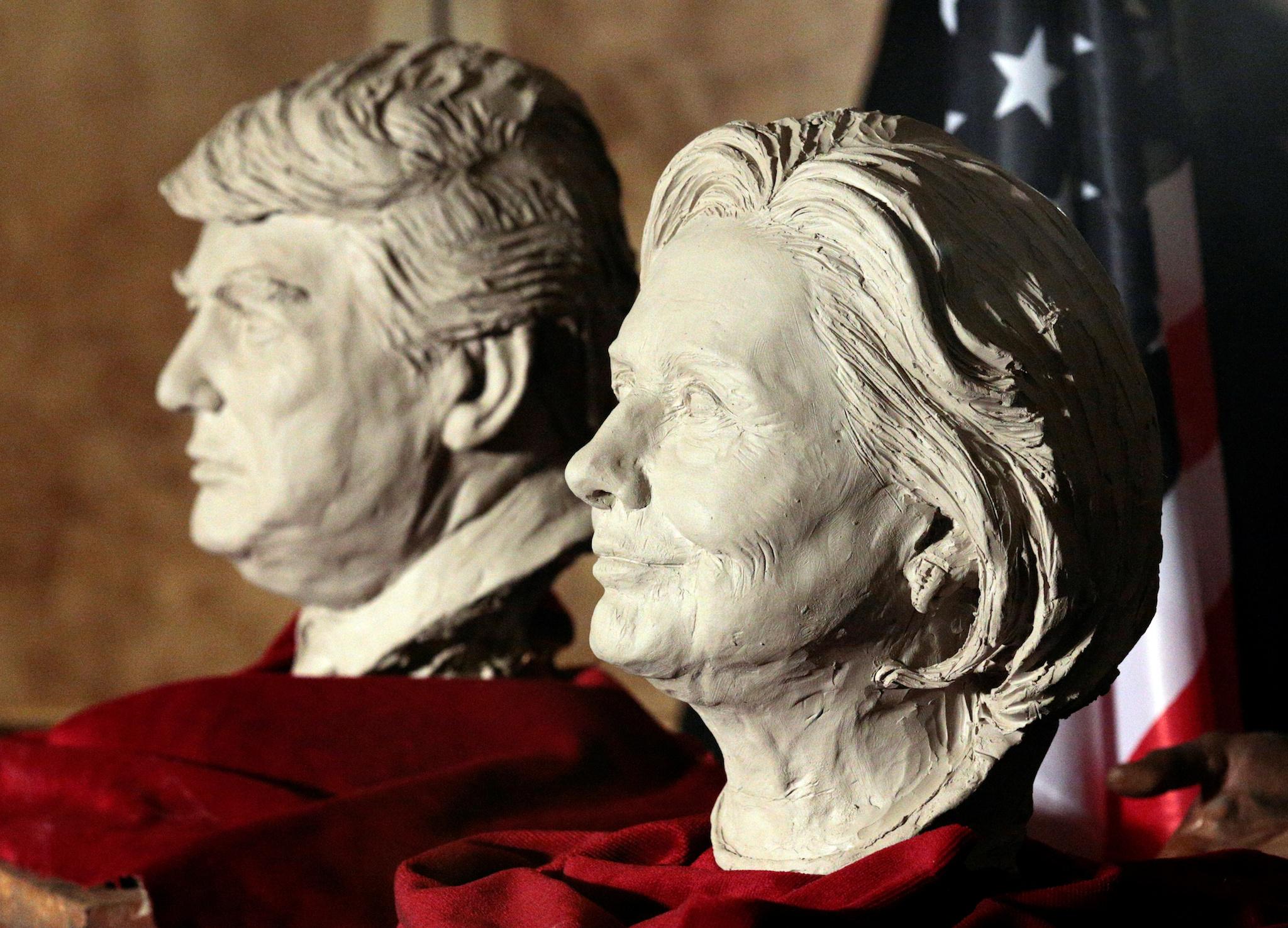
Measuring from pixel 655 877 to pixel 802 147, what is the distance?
643mm

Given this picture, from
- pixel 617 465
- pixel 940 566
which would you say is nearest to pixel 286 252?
pixel 617 465

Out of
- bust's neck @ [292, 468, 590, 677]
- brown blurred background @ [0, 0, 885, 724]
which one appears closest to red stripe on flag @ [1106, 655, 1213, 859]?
bust's neck @ [292, 468, 590, 677]

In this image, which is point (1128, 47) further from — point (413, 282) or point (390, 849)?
point (390, 849)

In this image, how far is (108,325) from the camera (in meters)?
4.24

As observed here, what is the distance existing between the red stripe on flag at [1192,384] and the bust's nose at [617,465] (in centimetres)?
107

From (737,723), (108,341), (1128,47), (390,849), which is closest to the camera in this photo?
(737,723)

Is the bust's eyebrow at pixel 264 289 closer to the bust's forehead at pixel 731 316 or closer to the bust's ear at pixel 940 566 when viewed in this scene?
the bust's forehead at pixel 731 316

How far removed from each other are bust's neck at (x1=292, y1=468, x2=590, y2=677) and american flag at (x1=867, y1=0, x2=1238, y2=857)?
73 cm

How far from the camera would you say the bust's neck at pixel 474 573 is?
2312 mm

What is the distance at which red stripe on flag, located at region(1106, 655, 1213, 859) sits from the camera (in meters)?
2.20

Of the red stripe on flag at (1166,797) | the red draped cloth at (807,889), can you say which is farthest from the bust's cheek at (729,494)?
the red stripe on flag at (1166,797)

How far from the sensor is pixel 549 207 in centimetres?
237

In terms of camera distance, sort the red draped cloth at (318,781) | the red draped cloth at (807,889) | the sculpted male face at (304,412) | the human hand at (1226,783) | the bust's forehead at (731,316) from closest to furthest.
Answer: the red draped cloth at (807,889) < the bust's forehead at (731,316) < the human hand at (1226,783) < the red draped cloth at (318,781) < the sculpted male face at (304,412)

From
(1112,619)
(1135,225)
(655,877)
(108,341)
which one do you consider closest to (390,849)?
(655,877)
